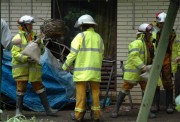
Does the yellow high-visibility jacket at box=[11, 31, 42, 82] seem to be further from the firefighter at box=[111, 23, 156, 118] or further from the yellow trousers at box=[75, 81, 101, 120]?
the firefighter at box=[111, 23, 156, 118]

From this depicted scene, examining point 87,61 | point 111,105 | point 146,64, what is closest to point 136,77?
point 146,64

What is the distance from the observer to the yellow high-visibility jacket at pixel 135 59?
7.63 m

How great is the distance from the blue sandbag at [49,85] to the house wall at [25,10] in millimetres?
910

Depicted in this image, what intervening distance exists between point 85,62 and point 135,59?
0.85 meters

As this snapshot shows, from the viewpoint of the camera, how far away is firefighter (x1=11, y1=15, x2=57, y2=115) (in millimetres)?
7594

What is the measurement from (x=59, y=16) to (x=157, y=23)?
2.21 m

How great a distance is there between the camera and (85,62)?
7336 millimetres

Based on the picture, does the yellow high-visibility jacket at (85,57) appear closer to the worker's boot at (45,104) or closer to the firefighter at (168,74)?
the worker's boot at (45,104)

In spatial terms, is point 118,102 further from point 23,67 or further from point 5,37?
point 5,37

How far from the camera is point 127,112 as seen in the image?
859 centimetres

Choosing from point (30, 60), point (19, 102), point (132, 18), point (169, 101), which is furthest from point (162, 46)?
point (132, 18)

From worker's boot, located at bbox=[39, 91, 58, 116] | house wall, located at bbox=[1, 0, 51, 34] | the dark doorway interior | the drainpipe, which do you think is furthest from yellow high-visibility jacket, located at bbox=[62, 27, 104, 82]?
the drainpipe

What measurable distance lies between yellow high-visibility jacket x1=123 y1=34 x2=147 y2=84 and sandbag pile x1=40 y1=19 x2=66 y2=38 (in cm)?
159

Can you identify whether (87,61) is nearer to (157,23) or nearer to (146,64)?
(146,64)
